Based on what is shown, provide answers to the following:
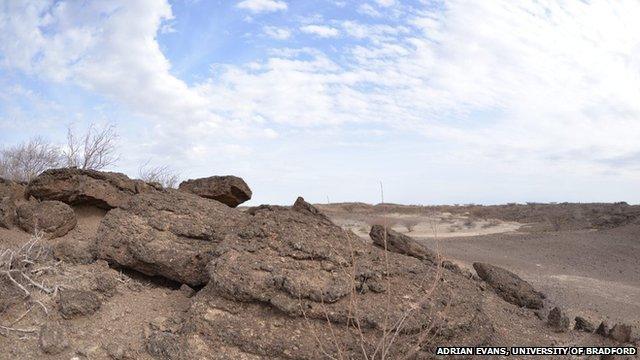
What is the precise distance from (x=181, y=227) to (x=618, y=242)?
15741 mm

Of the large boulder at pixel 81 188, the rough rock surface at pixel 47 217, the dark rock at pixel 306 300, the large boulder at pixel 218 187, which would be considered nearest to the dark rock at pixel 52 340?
the dark rock at pixel 306 300

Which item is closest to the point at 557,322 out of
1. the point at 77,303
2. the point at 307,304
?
the point at 307,304

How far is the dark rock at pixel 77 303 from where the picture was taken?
16.6 ft

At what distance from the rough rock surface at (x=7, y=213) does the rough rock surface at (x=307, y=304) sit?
11.2 ft

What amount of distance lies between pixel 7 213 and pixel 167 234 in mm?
2567

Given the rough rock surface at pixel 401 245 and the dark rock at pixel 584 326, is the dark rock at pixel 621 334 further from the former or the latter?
the rough rock surface at pixel 401 245

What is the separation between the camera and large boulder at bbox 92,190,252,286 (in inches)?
236

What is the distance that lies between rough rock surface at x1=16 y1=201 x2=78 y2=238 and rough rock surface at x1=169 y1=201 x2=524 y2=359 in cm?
277

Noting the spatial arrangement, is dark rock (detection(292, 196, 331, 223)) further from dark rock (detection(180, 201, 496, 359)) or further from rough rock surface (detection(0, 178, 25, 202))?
rough rock surface (detection(0, 178, 25, 202))

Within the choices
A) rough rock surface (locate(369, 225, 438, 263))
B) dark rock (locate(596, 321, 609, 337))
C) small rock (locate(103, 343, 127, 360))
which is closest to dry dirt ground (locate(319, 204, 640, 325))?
rough rock surface (locate(369, 225, 438, 263))

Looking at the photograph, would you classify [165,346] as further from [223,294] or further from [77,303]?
[77,303]

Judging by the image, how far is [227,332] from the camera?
194 inches

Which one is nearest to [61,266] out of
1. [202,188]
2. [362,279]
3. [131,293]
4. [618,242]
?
[131,293]

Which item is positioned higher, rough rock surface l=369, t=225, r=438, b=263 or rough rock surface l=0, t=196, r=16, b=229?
rough rock surface l=0, t=196, r=16, b=229
